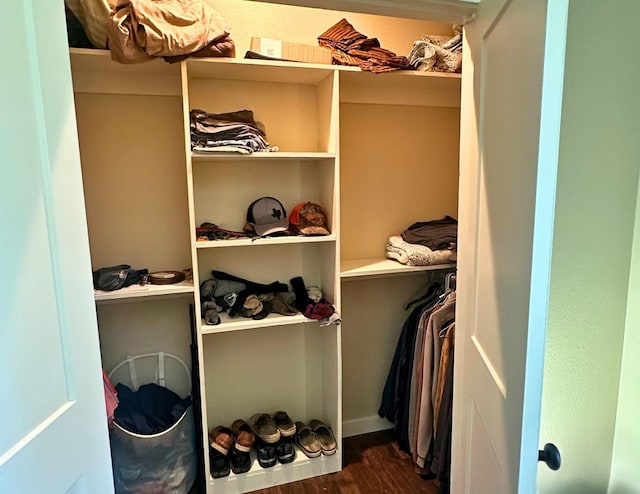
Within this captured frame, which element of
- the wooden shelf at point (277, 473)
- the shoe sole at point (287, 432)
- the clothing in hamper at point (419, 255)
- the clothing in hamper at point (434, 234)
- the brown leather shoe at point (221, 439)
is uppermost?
the clothing in hamper at point (434, 234)

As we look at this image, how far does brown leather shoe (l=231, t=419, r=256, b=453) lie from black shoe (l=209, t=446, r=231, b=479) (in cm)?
9

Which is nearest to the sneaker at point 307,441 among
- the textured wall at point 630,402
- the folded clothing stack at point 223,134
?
the textured wall at point 630,402

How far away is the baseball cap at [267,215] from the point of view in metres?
2.06

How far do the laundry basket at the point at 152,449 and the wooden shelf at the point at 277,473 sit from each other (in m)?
0.16

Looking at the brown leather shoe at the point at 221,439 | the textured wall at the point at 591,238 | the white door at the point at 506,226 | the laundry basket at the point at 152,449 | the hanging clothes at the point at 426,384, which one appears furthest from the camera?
the brown leather shoe at the point at 221,439

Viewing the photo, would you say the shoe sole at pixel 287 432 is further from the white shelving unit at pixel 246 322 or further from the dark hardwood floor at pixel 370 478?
the white shelving unit at pixel 246 322

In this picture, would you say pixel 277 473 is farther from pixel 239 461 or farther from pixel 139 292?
pixel 139 292

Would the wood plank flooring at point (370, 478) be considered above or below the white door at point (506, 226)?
below

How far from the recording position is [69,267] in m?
0.92

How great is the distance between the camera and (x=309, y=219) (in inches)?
81.2

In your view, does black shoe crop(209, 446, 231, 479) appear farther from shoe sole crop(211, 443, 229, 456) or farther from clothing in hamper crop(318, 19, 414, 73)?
clothing in hamper crop(318, 19, 414, 73)

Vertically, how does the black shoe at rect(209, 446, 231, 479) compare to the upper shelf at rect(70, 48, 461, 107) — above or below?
below

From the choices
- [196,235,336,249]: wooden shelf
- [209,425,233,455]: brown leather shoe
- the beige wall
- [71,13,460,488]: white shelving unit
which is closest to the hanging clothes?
[71,13,460,488]: white shelving unit

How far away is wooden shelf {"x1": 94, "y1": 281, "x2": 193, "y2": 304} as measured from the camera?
5.91 ft
